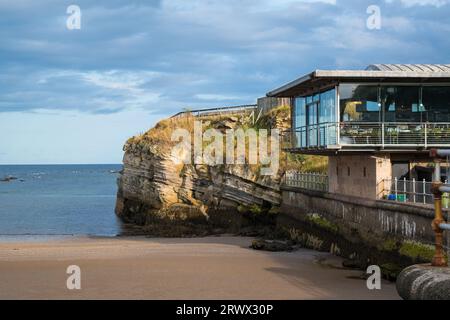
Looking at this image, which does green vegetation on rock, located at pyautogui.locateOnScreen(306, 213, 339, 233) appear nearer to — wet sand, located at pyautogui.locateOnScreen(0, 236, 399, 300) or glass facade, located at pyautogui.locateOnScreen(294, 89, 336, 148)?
wet sand, located at pyautogui.locateOnScreen(0, 236, 399, 300)

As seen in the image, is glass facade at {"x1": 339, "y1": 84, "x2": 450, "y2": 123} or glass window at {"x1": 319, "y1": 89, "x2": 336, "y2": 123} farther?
glass window at {"x1": 319, "y1": 89, "x2": 336, "y2": 123}

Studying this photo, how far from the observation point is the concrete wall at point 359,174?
25969mm

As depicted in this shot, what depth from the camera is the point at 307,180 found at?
117 feet

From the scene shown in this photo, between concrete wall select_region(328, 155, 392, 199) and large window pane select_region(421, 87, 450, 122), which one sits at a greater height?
large window pane select_region(421, 87, 450, 122)

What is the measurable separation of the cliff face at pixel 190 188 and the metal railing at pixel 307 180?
0.95 metres

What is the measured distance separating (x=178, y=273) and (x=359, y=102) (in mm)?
10046

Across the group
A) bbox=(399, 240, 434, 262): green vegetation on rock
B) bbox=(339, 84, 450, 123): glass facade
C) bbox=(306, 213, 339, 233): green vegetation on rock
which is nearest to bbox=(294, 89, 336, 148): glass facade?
bbox=(339, 84, 450, 123): glass facade

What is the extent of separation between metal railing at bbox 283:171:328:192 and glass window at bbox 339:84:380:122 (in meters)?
6.65

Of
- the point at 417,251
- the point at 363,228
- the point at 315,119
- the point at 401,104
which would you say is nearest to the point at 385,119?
the point at 401,104

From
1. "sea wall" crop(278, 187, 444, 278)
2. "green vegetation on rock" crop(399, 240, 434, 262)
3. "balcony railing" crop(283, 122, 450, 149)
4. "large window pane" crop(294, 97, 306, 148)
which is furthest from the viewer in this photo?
"large window pane" crop(294, 97, 306, 148)

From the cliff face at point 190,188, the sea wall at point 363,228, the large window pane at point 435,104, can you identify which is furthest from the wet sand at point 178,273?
the cliff face at point 190,188

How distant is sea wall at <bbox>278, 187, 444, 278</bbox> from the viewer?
66.6 ft

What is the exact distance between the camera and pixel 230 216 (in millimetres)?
39031

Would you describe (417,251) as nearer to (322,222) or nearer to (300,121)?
Result: (322,222)
